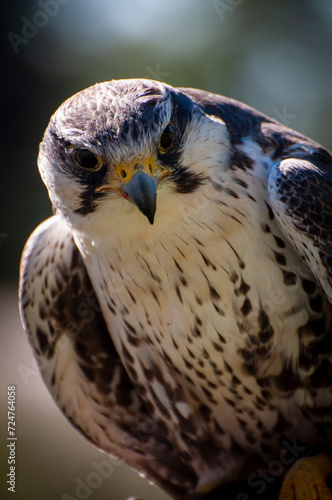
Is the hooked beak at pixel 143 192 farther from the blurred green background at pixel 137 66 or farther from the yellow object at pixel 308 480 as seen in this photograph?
the blurred green background at pixel 137 66

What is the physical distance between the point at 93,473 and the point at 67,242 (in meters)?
3.18

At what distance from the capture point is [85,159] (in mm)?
1868

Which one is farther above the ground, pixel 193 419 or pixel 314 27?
pixel 314 27

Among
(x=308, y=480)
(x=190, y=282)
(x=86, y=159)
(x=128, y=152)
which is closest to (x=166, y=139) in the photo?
(x=128, y=152)

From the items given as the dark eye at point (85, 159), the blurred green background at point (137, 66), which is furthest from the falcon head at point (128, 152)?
the blurred green background at point (137, 66)

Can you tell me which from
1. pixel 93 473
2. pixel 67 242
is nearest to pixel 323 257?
pixel 67 242

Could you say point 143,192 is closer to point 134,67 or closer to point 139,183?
point 139,183

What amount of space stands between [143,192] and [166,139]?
0.24m

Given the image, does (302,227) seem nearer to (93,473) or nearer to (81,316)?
(81,316)

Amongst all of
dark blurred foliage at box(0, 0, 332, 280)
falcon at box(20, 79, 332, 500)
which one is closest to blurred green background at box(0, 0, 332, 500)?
dark blurred foliage at box(0, 0, 332, 280)

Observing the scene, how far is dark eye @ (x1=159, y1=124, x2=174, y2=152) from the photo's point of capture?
185 cm

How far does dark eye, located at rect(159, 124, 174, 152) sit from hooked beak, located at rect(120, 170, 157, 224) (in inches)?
5.4

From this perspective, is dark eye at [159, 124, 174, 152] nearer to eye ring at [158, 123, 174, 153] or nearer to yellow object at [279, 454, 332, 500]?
eye ring at [158, 123, 174, 153]

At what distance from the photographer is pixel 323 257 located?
196cm
